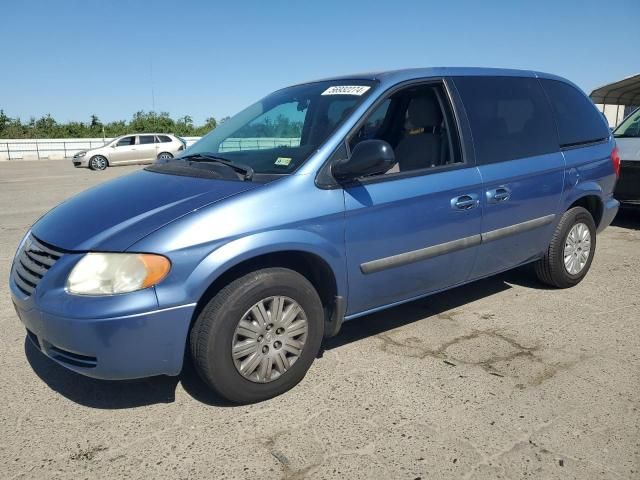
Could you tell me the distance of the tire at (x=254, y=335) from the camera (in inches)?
100

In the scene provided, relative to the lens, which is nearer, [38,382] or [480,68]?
[38,382]

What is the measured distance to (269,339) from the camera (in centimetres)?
273

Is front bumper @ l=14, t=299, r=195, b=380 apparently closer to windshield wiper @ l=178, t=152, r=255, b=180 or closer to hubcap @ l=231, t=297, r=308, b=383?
hubcap @ l=231, t=297, r=308, b=383

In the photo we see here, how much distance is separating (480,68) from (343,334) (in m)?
2.22

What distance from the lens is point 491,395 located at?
2.81 meters

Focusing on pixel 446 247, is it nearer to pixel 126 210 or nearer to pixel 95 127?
pixel 126 210

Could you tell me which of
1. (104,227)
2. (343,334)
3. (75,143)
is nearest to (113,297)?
(104,227)

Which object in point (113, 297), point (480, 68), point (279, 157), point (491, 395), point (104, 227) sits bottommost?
point (491, 395)

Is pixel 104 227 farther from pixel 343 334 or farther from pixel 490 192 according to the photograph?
pixel 490 192

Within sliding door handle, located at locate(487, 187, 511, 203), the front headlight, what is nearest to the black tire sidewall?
sliding door handle, located at locate(487, 187, 511, 203)

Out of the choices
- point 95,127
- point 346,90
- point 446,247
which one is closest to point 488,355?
point 446,247

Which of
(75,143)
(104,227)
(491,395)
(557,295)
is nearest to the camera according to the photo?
(104,227)

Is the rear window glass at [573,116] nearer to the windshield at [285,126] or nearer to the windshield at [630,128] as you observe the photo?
the windshield at [285,126]

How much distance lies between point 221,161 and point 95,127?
47343 mm
